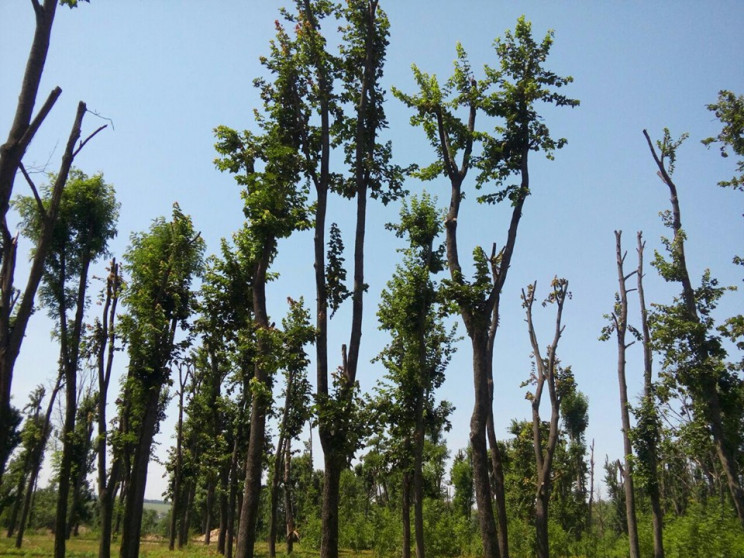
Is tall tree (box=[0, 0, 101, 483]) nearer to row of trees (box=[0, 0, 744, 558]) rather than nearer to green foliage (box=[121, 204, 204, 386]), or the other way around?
row of trees (box=[0, 0, 744, 558])

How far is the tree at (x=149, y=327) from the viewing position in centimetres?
1781

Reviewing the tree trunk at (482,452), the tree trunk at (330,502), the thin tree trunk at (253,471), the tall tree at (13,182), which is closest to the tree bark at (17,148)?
the tall tree at (13,182)

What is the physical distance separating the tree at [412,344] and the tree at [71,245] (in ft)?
39.0

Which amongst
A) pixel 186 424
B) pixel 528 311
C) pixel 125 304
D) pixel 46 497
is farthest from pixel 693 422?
pixel 46 497

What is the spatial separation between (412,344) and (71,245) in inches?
572

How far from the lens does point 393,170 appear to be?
12.5 metres

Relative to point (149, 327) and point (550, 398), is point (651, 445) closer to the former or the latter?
point (550, 398)

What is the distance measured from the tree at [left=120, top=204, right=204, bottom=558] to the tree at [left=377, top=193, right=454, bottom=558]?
802cm

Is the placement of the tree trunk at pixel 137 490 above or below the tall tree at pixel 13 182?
below

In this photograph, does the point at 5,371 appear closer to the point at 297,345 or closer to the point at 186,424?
the point at 297,345

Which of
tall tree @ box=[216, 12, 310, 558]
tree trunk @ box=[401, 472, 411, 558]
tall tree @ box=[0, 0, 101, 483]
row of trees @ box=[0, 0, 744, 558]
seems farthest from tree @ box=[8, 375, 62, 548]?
tall tree @ box=[0, 0, 101, 483]

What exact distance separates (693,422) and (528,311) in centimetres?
855

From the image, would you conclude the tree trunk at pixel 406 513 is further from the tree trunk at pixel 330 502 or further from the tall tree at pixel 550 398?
the tree trunk at pixel 330 502

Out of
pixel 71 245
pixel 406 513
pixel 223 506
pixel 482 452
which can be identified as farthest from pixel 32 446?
pixel 482 452
